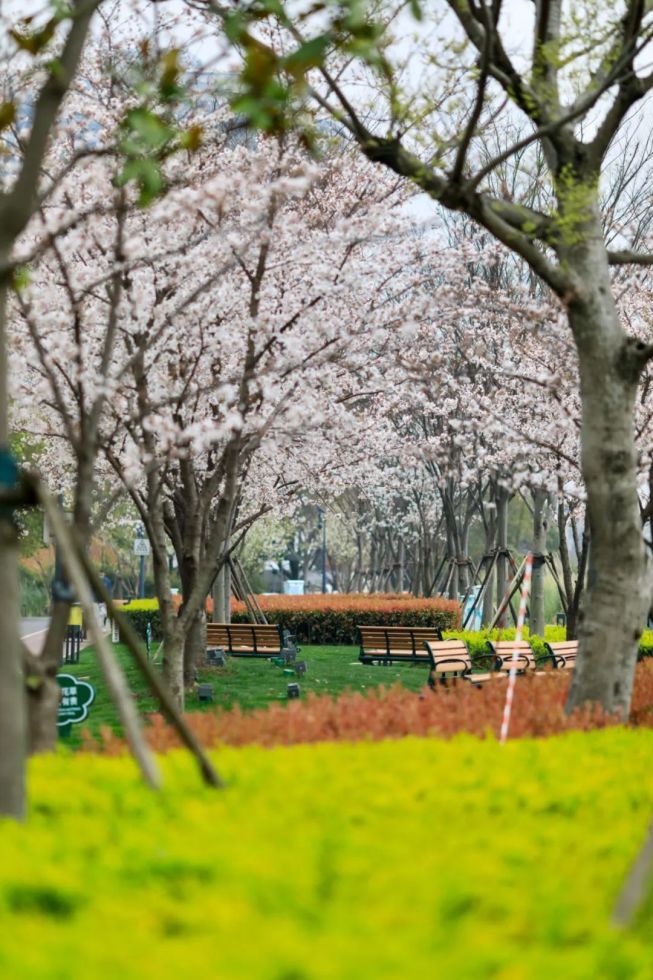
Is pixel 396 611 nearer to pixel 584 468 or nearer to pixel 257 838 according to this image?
pixel 584 468

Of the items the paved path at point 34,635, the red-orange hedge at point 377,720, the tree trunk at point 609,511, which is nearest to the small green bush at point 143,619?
the paved path at point 34,635

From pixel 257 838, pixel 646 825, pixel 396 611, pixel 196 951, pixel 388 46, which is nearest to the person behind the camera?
pixel 196 951

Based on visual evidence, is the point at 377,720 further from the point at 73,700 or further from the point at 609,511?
the point at 73,700

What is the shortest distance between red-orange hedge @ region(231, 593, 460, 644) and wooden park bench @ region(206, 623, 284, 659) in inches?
296

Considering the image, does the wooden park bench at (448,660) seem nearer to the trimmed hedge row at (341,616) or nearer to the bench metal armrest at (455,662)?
the bench metal armrest at (455,662)

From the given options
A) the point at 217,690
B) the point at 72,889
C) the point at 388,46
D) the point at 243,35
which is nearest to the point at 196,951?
the point at 72,889

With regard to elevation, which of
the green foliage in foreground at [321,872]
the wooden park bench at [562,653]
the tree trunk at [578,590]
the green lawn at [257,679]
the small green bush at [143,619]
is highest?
the tree trunk at [578,590]

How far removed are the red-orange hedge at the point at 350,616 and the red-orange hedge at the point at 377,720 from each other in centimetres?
2403

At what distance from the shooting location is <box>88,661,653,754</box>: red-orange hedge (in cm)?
723

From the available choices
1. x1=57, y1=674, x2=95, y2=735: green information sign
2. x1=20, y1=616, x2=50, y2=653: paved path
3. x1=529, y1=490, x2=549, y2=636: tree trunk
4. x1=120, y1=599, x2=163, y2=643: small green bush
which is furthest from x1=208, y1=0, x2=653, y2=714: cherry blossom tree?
x1=120, y1=599, x2=163, y2=643: small green bush

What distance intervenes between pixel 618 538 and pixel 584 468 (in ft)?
1.96

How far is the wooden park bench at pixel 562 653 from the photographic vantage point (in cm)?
1908

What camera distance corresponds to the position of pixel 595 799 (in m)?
5.44

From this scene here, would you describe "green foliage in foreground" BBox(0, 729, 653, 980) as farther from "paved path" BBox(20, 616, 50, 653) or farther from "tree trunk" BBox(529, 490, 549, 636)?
"paved path" BBox(20, 616, 50, 653)
